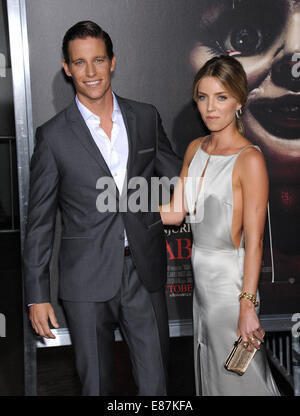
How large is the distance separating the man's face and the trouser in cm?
74

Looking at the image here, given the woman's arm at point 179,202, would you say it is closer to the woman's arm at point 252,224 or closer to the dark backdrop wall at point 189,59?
the dark backdrop wall at point 189,59

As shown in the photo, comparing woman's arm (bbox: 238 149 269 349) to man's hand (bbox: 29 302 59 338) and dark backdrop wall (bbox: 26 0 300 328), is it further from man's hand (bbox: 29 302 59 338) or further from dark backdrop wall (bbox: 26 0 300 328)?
man's hand (bbox: 29 302 59 338)

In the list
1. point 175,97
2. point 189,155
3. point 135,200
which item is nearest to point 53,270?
point 135,200

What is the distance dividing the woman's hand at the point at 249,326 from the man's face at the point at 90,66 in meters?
1.08

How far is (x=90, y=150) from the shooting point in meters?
2.26

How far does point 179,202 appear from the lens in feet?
8.33

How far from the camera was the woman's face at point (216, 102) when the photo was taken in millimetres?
2209

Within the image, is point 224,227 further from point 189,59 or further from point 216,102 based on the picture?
point 189,59

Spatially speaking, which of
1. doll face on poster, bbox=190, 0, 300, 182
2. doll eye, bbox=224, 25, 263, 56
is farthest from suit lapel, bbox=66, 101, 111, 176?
doll eye, bbox=224, 25, 263, 56

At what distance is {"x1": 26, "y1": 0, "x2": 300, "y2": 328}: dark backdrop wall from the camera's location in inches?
101

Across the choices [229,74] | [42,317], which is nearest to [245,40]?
[229,74]

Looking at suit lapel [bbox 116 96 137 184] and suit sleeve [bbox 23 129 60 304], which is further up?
suit lapel [bbox 116 96 137 184]

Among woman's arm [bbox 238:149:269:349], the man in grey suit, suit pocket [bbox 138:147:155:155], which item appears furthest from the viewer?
suit pocket [bbox 138:147:155:155]
